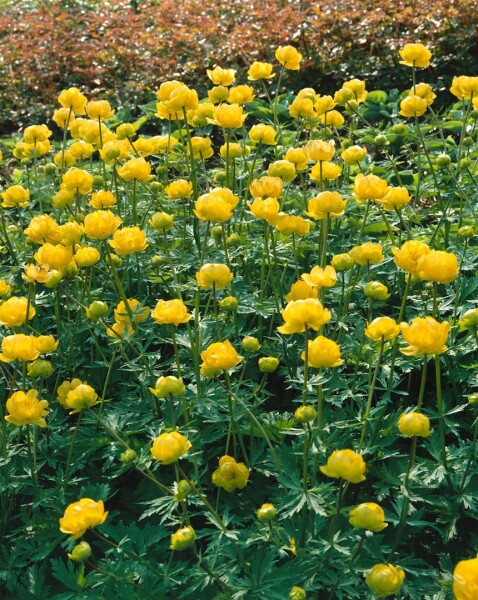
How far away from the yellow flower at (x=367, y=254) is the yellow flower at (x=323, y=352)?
39 cm

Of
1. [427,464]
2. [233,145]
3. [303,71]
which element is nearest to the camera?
[427,464]

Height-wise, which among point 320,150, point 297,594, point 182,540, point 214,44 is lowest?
point 214,44

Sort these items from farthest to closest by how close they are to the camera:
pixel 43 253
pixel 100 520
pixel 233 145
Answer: pixel 233 145, pixel 43 253, pixel 100 520

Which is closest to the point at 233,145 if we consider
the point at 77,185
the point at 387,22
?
the point at 77,185

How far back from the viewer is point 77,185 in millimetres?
2191

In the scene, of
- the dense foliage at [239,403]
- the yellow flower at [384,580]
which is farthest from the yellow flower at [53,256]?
the yellow flower at [384,580]

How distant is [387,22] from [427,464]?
367 cm

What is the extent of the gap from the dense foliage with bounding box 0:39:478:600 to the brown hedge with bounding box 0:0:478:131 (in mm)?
2186

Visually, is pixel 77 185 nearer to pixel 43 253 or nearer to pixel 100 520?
pixel 43 253

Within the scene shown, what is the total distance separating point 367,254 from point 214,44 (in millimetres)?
3653

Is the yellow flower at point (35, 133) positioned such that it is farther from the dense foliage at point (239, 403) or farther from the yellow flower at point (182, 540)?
the yellow flower at point (182, 540)

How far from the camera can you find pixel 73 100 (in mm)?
2541

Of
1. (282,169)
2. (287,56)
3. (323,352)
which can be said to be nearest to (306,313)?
(323,352)

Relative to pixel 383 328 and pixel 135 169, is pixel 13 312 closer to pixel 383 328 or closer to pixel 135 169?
pixel 135 169
